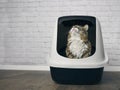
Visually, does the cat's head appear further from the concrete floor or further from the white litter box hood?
the concrete floor

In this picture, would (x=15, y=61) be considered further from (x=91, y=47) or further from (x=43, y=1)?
(x=91, y=47)

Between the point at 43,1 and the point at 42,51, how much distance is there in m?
0.42

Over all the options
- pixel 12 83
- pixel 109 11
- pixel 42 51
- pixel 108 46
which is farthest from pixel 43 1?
pixel 12 83

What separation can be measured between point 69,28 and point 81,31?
0.11m

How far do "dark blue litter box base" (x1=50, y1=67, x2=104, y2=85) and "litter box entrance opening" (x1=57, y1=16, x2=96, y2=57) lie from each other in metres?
0.11

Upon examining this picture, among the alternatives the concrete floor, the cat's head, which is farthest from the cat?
the concrete floor

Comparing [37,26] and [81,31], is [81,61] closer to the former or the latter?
[81,31]

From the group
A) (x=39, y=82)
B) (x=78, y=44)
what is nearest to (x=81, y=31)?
(x=78, y=44)

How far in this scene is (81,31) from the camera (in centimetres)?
130

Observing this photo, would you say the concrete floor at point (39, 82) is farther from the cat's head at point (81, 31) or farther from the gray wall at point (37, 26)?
the cat's head at point (81, 31)

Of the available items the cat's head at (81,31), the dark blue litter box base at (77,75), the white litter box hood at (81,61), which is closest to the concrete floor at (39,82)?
the dark blue litter box base at (77,75)

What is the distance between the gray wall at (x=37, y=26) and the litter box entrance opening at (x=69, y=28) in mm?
357

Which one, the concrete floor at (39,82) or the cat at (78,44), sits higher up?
the cat at (78,44)

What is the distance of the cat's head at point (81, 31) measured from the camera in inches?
50.6
